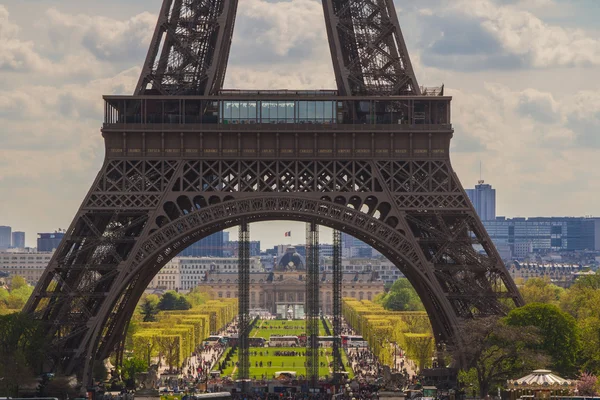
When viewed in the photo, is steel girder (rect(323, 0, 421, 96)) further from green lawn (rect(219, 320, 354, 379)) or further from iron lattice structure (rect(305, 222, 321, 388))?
green lawn (rect(219, 320, 354, 379))

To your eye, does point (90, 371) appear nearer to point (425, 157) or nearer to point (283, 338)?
point (425, 157)

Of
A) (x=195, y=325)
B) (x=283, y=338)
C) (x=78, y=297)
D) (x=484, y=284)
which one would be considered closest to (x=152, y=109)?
(x=78, y=297)

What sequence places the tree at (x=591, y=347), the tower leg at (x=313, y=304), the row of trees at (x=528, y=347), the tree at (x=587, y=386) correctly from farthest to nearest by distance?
the tower leg at (x=313, y=304), the tree at (x=591, y=347), the row of trees at (x=528, y=347), the tree at (x=587, y=386)

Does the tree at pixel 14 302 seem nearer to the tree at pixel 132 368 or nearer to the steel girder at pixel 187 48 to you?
the tree at pixel 132 368

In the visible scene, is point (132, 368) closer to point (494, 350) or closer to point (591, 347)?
point (494, 350)

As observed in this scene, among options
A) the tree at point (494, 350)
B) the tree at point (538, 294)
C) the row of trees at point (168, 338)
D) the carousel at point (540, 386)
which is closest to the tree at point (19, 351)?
the row of trees at point (168, 338)

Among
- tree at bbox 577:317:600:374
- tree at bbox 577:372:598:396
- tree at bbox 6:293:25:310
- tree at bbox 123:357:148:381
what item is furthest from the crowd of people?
tree at bbox 6:293:25:310

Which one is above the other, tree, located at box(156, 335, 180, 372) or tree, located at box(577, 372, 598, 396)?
tree, located at box(156, 335, 180, 372)
